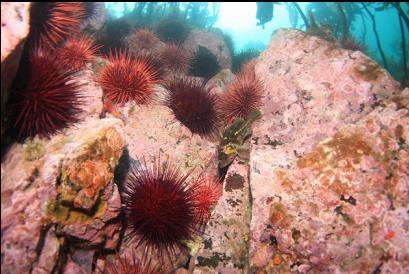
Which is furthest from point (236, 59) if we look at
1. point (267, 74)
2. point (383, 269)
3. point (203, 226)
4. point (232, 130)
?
point (383, 269)

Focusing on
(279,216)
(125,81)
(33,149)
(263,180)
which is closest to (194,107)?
(125,81)

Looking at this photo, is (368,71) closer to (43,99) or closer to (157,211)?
(157,211)

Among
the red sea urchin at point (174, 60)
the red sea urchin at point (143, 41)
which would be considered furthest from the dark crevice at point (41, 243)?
the red sea urchin at point (143, 41)

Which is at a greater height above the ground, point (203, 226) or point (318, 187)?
point (318, 187)

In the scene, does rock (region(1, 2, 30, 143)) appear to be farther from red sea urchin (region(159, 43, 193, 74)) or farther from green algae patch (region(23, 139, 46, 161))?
red sea urchin (region(159, 43, 193, 74))

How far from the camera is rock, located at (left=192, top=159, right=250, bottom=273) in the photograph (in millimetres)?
4848

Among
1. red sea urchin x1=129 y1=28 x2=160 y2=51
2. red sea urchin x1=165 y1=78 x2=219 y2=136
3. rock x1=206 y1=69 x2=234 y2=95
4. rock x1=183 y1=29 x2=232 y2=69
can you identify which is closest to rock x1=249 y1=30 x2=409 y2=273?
red sea urchin x1=165 y1=78 x2=219 y2=136

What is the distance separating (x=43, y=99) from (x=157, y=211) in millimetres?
2117

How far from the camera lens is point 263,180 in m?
5.16

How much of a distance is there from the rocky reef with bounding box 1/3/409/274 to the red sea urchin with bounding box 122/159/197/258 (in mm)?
239

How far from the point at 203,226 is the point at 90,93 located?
Answer: 3.02m

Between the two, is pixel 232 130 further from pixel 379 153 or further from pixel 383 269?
pixel 383 269

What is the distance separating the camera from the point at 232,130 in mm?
6223

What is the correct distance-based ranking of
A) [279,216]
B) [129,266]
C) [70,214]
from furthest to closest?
1. [279,216]
2. [129,266]
3. [70,214]
